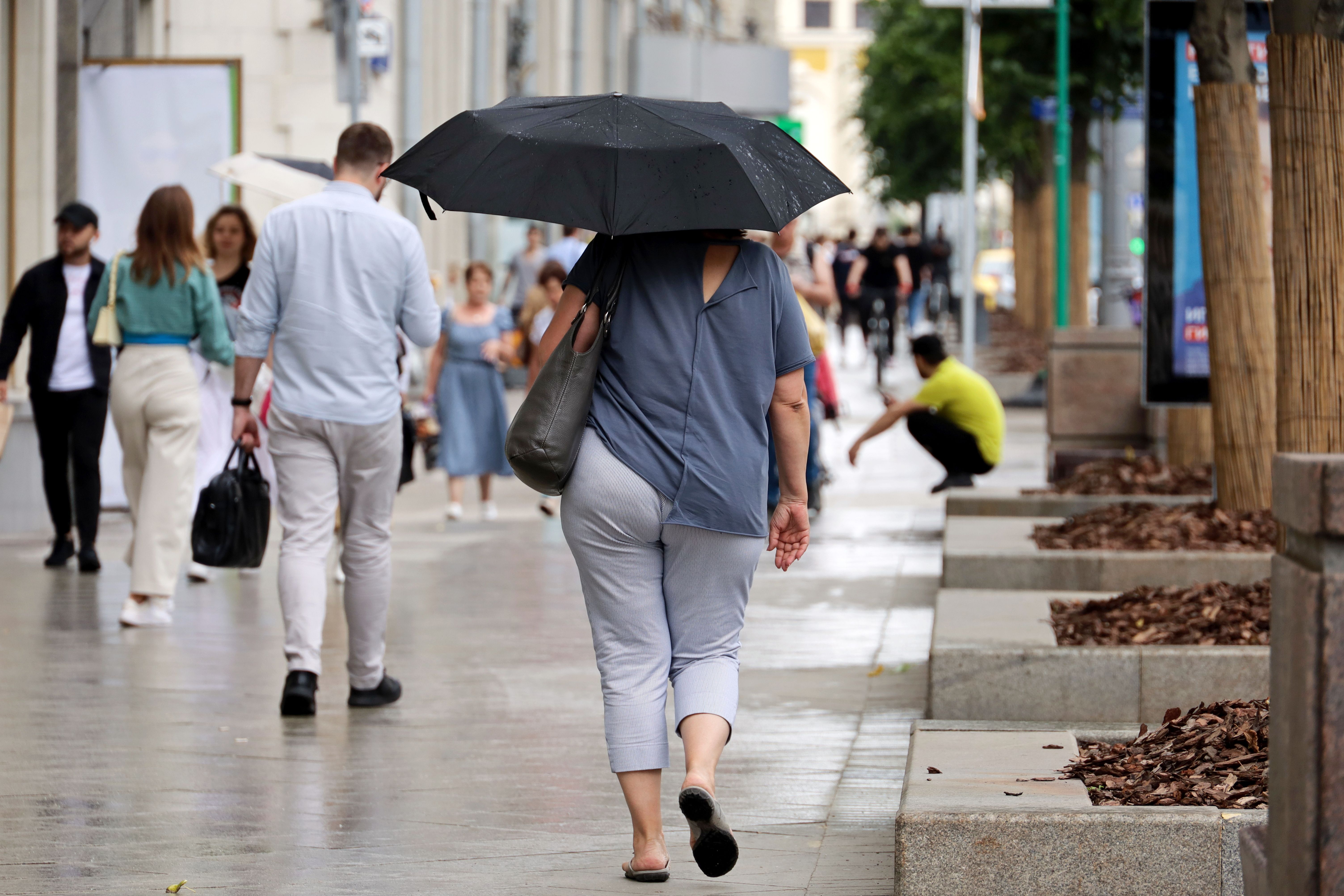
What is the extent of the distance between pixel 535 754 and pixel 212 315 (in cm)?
349

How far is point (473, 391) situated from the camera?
13422 mm

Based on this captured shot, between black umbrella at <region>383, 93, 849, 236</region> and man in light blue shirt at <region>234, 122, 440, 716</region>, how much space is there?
5.97 ft

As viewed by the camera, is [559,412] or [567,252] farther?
[567,252]

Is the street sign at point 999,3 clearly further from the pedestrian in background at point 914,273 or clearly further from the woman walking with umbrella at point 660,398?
the woman walking with umbrella at point 660,398

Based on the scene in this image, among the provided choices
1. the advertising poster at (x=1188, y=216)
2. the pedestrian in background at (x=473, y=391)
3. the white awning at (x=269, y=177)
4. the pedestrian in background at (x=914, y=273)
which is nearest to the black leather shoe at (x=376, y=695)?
the white awning at (x=269, y=177)

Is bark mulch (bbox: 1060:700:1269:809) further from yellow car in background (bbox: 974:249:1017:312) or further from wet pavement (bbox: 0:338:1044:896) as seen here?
yellow car in background (bbox: 974:249:1017:312)

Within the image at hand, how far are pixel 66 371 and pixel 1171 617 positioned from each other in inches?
233

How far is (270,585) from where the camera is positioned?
9.99 m

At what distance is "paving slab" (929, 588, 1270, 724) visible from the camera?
5.88 metres

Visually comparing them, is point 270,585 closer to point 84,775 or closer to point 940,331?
point 84,775

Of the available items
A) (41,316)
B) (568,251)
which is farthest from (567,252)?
(41,316)

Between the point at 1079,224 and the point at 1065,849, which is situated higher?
the point at 1079,224

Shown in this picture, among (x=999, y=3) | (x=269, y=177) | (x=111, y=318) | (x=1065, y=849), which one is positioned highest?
(x=999, y=3)

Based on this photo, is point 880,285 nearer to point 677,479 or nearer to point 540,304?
point 540,304
